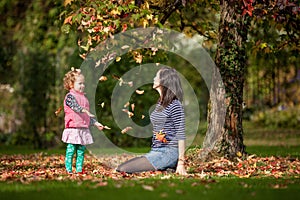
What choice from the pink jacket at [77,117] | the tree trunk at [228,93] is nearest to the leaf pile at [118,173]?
the tree trunk at [228,93]

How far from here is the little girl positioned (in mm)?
7512

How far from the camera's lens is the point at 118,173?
741 centimetres

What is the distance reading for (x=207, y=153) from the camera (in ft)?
30.4

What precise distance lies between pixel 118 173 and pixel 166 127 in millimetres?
825

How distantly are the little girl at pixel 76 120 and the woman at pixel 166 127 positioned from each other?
0.66 m

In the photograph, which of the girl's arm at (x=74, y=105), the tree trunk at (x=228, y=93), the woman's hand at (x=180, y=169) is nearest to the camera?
the woman's hand at (x=180, y=169)

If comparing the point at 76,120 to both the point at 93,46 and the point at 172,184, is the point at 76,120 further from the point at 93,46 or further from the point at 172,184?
the point at 93,46

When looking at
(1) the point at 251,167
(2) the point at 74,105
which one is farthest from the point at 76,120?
(1) the point at 251,167

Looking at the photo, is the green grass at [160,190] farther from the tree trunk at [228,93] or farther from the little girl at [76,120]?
the tree trunk at [228,93]

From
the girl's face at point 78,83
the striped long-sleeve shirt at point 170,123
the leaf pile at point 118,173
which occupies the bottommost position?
the leaf pile at point 118,173

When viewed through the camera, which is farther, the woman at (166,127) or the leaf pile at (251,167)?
the leaf pile at (251,167)

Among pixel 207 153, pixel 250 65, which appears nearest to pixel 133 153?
pixel 207 153

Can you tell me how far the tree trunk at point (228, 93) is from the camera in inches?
367

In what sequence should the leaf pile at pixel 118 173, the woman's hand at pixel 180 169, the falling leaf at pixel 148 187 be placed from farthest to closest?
the woman's hand at pixel 180 169
the leaf pile at pixel 118 173
the falling leaf at pixel 148 187
